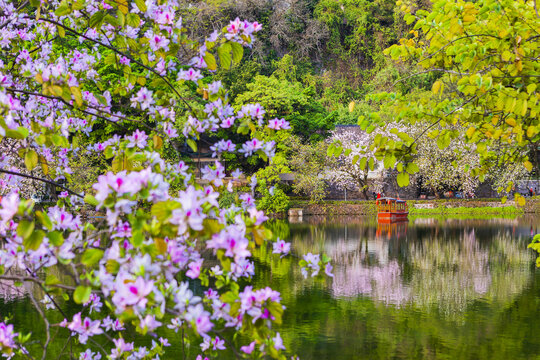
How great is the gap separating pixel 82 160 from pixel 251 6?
30.1m

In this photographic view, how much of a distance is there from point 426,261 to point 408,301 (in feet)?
18.9

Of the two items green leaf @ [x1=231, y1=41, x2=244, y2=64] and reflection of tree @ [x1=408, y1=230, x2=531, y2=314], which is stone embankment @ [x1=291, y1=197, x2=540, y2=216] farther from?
green leaf @ [x1=231, y1=41, x2=244, y2=64]

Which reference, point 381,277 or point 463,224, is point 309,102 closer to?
point 463,224

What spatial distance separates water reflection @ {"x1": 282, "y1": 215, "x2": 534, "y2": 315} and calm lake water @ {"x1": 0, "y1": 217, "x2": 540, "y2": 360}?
0.09ft

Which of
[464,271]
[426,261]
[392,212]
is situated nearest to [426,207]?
[392,212]

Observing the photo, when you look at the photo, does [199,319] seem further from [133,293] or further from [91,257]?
[91,257]

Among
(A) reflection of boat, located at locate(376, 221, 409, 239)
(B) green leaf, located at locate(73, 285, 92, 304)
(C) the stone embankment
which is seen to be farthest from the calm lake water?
(C) the stone embankment

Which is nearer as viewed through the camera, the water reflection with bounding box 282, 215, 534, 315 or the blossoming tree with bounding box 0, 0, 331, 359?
the blossoming tree with bounding box 0, 0, 331, 359

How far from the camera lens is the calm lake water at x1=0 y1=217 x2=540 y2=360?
10031 millimetres

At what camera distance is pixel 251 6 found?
54.8 metres

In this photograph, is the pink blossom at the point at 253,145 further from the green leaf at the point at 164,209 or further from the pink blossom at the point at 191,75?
the green leaf at the point at 164,209

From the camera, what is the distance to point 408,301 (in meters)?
13.3

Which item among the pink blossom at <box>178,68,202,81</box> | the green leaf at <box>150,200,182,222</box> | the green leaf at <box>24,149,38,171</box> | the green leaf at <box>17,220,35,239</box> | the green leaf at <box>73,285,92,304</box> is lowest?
the green leaf at <box>73,285,92,304</box>

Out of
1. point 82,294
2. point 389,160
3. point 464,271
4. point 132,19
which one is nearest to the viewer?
point 82,294
